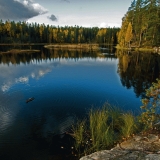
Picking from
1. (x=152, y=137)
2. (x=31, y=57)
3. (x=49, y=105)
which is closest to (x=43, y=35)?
(x=31, y=57)

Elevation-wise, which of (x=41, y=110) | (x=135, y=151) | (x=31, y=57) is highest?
(x=31, y=57)

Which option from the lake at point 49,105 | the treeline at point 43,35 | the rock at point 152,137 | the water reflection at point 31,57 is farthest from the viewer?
the treeline at point 43,35

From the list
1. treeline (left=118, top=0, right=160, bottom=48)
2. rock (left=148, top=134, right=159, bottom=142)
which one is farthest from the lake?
treeline (left=118, top=0, right=160, bottom=48)

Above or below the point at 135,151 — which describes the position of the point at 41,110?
below

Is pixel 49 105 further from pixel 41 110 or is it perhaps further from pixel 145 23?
pixel 145 23

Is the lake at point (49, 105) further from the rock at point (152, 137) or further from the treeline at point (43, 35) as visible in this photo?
the treeline at point (43, 35)

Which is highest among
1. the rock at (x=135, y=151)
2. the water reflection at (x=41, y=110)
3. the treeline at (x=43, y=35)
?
the treeline at (x=43, y=35)

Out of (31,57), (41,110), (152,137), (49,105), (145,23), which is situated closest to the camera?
(152,137)

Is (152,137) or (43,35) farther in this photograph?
(43,35)

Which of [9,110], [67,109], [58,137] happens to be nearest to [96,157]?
[58,137]

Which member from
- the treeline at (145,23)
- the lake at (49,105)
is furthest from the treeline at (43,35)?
the lake at (49,105)

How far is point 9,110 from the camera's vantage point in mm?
13836

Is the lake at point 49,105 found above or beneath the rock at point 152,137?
beneath

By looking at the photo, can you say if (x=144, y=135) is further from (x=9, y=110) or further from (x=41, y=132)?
(x=9, y=110)
